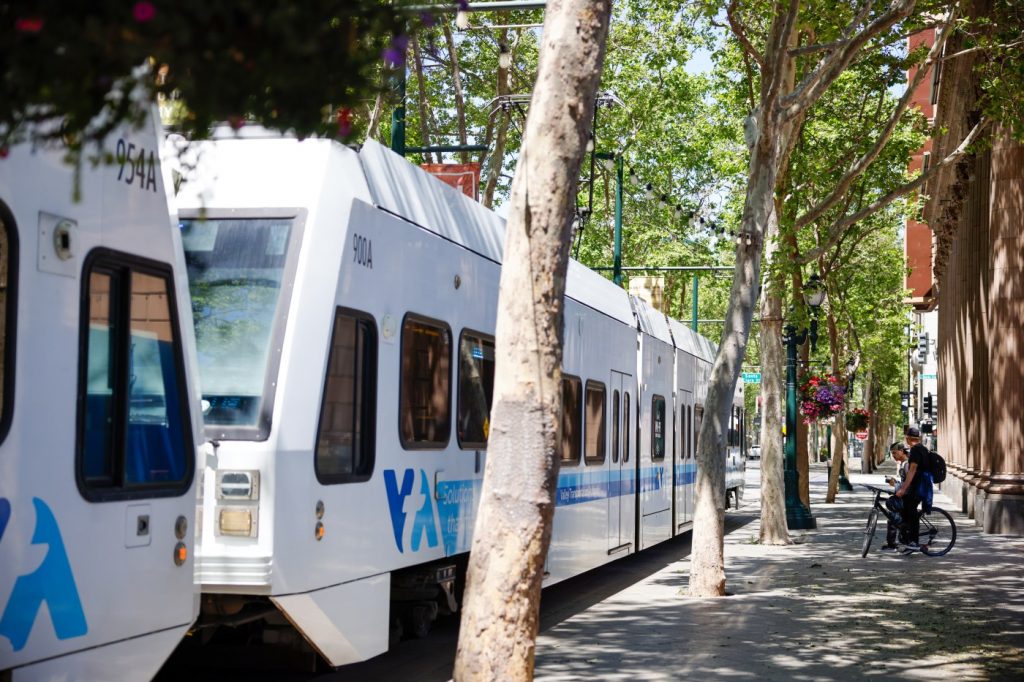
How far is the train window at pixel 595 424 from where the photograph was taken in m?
14.7

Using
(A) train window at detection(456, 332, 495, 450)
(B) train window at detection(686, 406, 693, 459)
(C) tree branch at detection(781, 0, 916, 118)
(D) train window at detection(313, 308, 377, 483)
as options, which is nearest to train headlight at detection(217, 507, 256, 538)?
(D) train window at detection(313, 308, 377, 483)

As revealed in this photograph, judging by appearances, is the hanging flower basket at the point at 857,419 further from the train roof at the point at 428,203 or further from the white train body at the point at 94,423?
the white train body at the point at 94,423

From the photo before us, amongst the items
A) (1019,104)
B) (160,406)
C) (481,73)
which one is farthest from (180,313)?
(481,73)

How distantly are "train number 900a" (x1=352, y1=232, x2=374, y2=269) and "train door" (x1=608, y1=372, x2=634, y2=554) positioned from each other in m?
7.56

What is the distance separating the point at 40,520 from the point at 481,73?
24418mm

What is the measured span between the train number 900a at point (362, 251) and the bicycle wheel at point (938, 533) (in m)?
13.5

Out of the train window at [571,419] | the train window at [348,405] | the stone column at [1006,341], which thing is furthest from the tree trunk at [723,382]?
the stone column at [1006,341]

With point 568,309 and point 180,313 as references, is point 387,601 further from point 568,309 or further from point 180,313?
point 568,309

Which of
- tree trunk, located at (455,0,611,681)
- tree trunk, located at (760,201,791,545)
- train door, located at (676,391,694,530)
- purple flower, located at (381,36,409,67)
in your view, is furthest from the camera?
train door, located at (676,391,694,530)

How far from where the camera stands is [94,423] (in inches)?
223

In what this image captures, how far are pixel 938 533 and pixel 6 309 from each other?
A: 17290 mm

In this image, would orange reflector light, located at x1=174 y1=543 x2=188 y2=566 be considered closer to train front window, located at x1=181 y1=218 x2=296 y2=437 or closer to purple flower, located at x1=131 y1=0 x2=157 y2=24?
train front window, located at x1=181 y1=218 x2=296 y2=437

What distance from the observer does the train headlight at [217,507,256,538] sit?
736cm

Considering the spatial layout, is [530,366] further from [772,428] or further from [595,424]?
[772,428]
